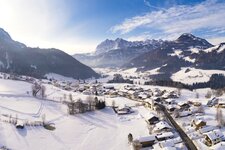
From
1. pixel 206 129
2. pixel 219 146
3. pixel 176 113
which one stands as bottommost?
pixel 219 146

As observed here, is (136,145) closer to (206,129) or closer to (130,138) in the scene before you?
(130,138)

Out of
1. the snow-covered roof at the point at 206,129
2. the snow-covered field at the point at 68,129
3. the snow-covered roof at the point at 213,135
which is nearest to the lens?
the snow-covered roof at the point at 213,135

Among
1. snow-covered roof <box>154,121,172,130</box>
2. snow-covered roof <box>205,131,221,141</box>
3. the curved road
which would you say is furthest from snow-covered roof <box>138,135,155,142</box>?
snow-covered roof <box>205,131,221,141</box>

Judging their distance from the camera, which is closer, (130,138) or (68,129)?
(130,138)

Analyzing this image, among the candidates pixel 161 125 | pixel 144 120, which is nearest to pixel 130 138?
pixel 161 125

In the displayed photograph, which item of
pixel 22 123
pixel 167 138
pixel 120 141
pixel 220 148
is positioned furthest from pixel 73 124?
pixel 220 148

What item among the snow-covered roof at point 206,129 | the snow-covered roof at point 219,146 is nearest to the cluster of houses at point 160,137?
the snow-covered roof at point 206,129

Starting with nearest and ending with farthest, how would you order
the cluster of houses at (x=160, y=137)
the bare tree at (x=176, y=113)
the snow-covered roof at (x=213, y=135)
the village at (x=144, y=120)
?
1. the cluster of houses at (x=160, y=137)
2. the snow-covered roof at (x=213, y=135)
3. the village at (x=144, y=120)
4. the bare tree at (x=176, y=113)

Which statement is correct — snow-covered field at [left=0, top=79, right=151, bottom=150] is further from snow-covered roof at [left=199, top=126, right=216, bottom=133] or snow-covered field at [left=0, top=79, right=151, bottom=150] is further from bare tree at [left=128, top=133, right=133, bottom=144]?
snow-covered roof at [left=199, top=126, right=216, bottom=133]

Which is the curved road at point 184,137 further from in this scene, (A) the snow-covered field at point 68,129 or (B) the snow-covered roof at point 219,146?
(A) the snow-covered field at point 68,129

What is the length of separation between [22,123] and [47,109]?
20880 mm

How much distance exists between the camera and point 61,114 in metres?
91.2

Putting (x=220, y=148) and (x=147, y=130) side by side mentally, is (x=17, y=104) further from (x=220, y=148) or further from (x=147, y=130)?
(x=220, y=148)

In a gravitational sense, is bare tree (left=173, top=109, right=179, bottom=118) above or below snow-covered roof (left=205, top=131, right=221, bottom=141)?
above
